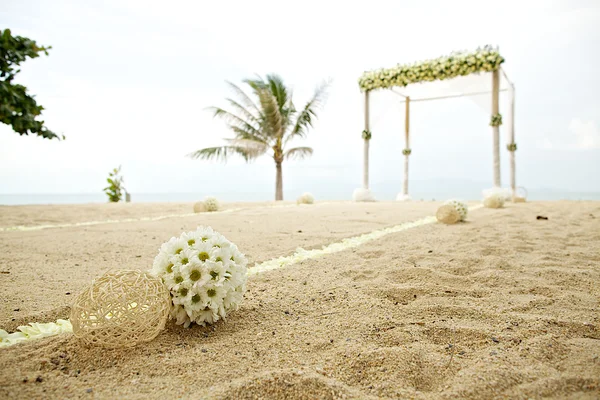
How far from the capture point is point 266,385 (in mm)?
1173

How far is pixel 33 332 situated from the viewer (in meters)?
1.57

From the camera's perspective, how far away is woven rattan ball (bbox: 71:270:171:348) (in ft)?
4.53

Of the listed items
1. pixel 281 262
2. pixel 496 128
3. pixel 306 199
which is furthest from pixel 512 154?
pixel 281 262

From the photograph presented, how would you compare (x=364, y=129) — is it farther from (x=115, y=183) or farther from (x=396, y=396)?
(x=396, y=396)

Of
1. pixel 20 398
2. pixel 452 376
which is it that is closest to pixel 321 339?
pixel 452 376

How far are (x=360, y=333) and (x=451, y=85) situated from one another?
991 centimetres

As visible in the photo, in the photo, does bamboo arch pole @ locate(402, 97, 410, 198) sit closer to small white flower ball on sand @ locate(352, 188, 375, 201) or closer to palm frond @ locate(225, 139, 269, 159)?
small white flower ball on sand @ locate(352, 188, 375, 201)

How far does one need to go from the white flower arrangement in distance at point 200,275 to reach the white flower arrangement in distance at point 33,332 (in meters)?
0.47

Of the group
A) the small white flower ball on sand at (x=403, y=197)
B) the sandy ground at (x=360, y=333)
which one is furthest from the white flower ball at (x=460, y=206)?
the small white flower ball on sand at (x=403, y=197)

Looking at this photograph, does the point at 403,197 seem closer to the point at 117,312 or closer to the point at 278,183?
the point at 278,183

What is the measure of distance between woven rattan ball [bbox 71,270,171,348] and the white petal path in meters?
0.28

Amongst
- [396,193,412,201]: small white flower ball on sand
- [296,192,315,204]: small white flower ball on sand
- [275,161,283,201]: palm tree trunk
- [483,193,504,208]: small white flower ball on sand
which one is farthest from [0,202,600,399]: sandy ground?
[275,161,283,201]: palm tree trunk

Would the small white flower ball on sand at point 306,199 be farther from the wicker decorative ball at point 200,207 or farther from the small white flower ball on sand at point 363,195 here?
the wicker decorative ball at point 200,207

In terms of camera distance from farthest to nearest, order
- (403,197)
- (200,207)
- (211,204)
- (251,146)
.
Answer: (251,146), (403,197), (211,204), (200,207)
